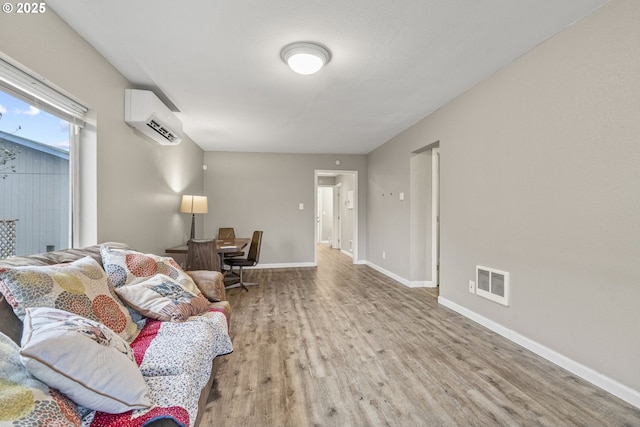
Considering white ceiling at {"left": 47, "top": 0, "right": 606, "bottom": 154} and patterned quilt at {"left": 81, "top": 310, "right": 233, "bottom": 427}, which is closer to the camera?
patterned quilt at {"left": 81, "top": 310, "right": 233, "bottom": 427}

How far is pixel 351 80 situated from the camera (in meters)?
2.76

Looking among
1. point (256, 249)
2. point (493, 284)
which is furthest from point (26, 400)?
point (256, 249)

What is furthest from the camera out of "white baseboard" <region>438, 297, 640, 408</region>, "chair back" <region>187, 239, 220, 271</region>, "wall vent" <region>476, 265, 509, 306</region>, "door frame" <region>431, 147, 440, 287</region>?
"door frame" <region>431, 147, 440, 287</region>

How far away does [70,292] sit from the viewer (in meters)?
→ 1.27

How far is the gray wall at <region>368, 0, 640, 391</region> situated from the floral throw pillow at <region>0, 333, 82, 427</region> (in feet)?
8.89

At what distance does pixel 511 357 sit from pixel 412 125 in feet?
10.3

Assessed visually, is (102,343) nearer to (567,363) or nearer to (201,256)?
(201,256)

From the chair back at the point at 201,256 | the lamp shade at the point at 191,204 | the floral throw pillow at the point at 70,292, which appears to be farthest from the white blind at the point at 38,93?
the lamp shade at the point at 191,204

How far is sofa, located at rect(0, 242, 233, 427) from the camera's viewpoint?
82 centimetres

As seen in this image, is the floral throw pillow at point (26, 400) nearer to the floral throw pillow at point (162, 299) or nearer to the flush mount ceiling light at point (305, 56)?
the floral throw pillow at point (162, 299)

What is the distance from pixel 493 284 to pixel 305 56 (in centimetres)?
264

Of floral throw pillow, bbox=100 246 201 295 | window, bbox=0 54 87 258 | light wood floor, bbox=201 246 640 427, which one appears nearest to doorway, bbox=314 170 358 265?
light wood floor, bbox=201 246 640 427

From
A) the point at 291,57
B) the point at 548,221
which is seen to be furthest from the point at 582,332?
the point at 291,57

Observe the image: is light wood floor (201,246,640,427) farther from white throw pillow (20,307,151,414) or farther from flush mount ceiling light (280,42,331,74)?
flush mount ceiling light (280,42,331,74)
